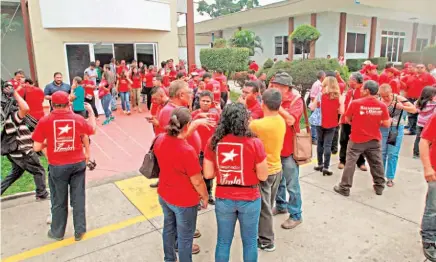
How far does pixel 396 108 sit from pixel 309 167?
187cm

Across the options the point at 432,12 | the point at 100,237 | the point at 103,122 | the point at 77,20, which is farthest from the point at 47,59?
the point at 432,12

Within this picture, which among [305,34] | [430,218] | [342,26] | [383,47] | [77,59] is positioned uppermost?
[342,26]

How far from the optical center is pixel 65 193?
3.80 m

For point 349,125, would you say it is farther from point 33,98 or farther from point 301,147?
point 33,98

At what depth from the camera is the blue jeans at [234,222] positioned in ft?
9.11

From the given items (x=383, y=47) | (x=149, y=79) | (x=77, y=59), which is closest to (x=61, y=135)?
(x=149, y=79)

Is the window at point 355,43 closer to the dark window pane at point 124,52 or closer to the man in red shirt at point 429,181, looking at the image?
the dark window pane at point 124,52

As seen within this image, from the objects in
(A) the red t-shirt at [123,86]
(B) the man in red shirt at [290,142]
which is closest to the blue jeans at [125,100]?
(A) the red t-shirt at [123,86]

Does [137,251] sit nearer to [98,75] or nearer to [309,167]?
[309,167]

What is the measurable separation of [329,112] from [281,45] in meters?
21.8

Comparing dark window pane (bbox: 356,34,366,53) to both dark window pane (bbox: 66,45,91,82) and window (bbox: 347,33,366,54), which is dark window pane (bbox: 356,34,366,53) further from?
dark window pane (bbox: 66,45,91,82)

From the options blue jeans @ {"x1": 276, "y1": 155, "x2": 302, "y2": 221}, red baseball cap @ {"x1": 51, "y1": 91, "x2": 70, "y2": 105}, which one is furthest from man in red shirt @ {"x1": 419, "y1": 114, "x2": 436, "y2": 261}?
red baseball cap @ {"x1": 51, "y1": 91, "x2": 70, "y2": 105}

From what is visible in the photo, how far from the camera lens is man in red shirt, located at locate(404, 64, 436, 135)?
850 cm

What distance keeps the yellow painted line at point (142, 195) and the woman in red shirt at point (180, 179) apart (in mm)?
1594
